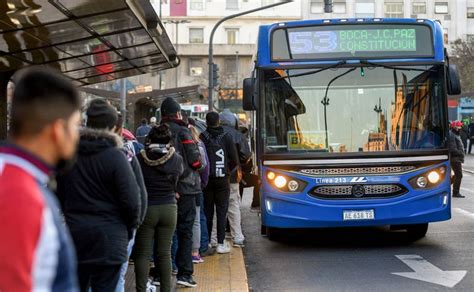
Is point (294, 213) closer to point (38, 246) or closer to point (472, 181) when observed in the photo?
point (38, 246)

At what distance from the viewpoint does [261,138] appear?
396 inches

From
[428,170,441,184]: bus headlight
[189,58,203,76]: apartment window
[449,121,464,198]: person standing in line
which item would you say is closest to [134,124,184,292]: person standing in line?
[428,170,441,184]: bus headlight

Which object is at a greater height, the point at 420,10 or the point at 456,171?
the point at 420,10

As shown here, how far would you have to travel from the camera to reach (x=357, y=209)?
9.79 meters

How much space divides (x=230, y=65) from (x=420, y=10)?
20.9m

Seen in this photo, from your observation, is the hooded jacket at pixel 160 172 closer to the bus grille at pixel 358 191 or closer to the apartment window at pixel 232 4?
the bus grille at pixel 358 191

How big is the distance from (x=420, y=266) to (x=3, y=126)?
626 cm

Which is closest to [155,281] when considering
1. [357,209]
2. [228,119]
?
[357,209]

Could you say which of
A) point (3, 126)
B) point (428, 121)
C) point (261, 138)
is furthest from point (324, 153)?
point (3, 126)

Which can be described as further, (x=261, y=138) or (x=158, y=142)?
(x=261, y=138)

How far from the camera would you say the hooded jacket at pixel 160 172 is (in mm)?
6289

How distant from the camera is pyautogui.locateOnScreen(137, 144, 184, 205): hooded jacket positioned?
6.29 m

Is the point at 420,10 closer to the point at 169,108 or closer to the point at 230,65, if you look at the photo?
the point at 230,65

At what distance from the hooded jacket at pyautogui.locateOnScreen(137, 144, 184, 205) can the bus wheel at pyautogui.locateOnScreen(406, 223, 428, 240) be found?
553 centimetres
